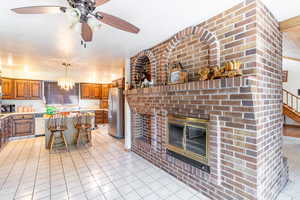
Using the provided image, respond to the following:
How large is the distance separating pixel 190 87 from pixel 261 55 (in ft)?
2.79

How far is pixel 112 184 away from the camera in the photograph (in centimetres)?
241

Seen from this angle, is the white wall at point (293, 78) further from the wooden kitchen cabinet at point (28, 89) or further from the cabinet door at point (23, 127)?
the cabinet door at point (23, 127)

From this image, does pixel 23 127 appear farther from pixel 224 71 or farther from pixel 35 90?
pixel 224 71

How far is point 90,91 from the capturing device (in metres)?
7.15

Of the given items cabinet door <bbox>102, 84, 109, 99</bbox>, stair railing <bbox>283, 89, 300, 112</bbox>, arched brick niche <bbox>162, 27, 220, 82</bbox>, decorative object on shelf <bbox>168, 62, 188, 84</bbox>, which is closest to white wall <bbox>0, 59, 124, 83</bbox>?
cabinet door <bbox>102, 84, 109, 99</bbox>

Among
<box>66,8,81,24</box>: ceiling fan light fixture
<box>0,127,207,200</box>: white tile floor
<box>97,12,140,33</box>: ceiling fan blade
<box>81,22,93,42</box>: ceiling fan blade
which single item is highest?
<box>97,12,140,33</box>: ceiling fan blade

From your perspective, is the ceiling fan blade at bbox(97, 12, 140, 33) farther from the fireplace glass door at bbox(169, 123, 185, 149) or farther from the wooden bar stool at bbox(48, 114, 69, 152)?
the wooden bar stool at bbox(48, 114, 69, 152)

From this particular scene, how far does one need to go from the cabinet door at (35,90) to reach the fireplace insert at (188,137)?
565cm

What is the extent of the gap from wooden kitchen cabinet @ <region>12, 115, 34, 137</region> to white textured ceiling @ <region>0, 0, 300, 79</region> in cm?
247

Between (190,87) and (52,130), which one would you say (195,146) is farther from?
(52,130)

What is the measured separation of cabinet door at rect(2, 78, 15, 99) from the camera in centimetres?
495

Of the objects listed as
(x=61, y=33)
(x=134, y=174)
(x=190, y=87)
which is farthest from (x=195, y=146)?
(x=61, y=33)

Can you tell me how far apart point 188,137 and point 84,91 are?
19.8ft

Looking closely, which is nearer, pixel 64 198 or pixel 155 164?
pixel 64 198
